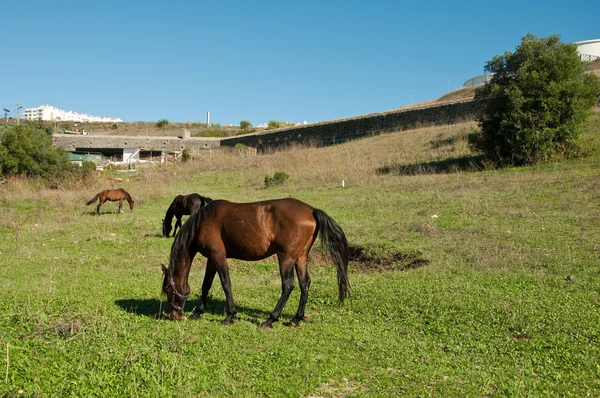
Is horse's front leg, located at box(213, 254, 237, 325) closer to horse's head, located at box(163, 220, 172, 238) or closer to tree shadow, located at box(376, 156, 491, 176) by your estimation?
horse's head, located at box(163, 220, 172, 238)

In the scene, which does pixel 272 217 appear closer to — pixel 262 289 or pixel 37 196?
pixel 262 289

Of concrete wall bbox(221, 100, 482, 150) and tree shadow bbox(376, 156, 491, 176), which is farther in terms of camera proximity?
concrete wall bbox(221, 100, 482, 150)

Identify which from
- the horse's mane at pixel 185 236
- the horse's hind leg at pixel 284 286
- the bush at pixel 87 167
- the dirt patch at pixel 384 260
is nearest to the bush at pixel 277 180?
the bush at pixel 87 167

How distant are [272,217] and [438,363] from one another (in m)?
3.14

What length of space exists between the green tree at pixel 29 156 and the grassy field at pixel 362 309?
11.9m

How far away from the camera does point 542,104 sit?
2216 cm

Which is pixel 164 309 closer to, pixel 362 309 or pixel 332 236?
pixel 332 236

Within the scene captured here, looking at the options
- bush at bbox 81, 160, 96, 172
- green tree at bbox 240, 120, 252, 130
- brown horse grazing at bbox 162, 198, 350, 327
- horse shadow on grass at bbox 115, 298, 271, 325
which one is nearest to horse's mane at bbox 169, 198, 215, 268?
brown horse grazing at bbox 162, 198, 350, 327

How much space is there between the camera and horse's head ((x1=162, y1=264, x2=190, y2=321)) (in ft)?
25.2

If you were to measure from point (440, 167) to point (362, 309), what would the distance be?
62.1ft

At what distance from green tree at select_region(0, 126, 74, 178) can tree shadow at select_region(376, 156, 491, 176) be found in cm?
1840

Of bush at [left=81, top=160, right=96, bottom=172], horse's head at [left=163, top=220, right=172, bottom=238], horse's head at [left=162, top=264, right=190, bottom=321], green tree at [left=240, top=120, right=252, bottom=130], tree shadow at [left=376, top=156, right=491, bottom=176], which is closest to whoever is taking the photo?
horse's head at [left=162, top=264, right=190, bottom=321]

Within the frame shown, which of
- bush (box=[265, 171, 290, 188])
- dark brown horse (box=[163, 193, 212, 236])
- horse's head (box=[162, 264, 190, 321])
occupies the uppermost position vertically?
bush (box=[265, 171, 290, 188])

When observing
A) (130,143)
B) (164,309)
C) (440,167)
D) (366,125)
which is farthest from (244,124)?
(164,309)
